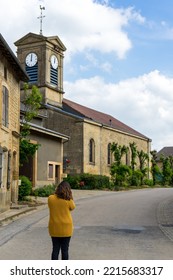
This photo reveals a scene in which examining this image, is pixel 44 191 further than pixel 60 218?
Yes

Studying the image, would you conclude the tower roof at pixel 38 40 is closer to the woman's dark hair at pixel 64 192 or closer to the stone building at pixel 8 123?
the stone building at pixel 8 123

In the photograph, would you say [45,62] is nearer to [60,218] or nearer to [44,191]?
[44,191]

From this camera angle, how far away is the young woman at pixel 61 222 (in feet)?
22.2

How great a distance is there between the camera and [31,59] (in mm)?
40438

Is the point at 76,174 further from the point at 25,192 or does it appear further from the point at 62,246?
the point at 62,246

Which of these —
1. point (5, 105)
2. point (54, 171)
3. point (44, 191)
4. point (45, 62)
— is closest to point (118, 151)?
point (45, 62)

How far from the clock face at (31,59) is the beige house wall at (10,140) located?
21091 mm

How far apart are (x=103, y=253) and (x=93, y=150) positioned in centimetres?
3169

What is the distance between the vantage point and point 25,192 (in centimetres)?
→ 2155

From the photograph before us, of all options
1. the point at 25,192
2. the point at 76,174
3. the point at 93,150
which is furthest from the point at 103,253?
the point at 93,150

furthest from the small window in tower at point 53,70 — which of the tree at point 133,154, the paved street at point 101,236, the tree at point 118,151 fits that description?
the paved street at point 101,236

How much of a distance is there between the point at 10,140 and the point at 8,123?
0.96 m

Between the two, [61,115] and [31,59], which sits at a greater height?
[31,59]

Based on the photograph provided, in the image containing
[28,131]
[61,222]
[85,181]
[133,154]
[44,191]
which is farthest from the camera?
[133,154]
